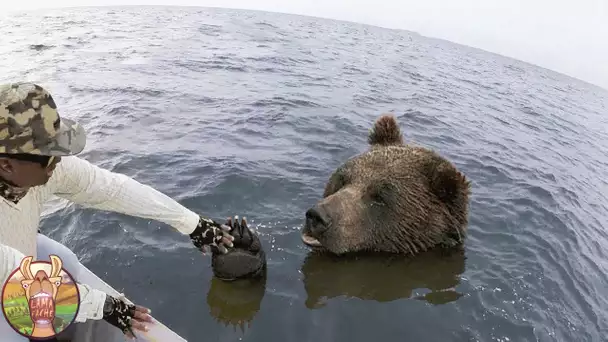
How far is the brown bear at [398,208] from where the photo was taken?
5.14 m

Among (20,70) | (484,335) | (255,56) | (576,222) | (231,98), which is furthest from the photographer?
(255,56)

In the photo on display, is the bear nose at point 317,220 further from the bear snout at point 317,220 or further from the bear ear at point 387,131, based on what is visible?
the bear ear at point 387,131

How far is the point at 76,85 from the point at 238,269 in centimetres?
1062

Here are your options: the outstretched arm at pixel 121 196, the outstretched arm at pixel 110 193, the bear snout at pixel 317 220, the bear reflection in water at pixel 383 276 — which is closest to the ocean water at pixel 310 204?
the bear reflection in water at pixel 383 276

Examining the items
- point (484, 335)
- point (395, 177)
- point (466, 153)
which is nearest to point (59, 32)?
point (466, 153)

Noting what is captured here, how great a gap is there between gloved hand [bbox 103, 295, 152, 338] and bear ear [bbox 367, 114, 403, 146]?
12.8 feet

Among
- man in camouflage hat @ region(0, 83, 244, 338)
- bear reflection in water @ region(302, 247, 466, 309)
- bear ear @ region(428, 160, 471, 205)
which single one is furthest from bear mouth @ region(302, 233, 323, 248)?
bear ear @ region(428, 160, 471, 205)

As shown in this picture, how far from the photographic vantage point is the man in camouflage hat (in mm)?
2834

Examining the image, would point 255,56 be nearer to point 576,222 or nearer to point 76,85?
point 76,85

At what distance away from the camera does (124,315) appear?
133 inches

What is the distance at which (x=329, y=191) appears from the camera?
19.4 ft

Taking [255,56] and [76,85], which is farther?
[255,56]

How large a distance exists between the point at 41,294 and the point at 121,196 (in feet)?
3.90

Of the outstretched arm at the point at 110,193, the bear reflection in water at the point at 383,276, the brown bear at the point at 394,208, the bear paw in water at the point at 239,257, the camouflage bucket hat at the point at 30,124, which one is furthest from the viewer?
the brown bear at the point at 394,208
